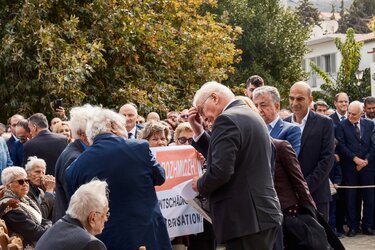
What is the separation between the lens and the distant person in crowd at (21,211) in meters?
9.30

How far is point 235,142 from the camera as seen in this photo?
23.6ft

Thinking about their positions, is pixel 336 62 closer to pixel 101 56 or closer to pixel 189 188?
pixel 101 56

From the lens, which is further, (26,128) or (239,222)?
A: (26,128)

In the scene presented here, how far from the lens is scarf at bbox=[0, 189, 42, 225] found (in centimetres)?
950

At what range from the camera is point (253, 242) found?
287 inches

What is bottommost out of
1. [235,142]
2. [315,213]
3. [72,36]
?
[315,213]

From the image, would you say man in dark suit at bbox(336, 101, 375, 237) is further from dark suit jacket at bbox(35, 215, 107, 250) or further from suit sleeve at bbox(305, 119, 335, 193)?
dark suit jacket at bbox(35, 215, 107, 250)

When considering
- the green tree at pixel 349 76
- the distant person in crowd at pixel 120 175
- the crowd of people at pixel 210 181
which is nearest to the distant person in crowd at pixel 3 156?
the crowd of people at pixel 210 181

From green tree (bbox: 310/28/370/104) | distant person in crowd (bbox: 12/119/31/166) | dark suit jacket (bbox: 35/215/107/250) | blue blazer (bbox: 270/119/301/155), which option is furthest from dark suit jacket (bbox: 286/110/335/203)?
green tree (bbox: 310/28/370/104)

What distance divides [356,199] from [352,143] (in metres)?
0.98

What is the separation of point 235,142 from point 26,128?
6961mm

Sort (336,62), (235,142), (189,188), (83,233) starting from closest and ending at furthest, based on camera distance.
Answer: (83,233), (235,142), (189,188), (336,62)

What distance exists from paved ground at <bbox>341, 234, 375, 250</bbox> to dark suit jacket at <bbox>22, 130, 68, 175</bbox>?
183 inches

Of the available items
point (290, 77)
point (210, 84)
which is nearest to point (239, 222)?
point (210, 84)
